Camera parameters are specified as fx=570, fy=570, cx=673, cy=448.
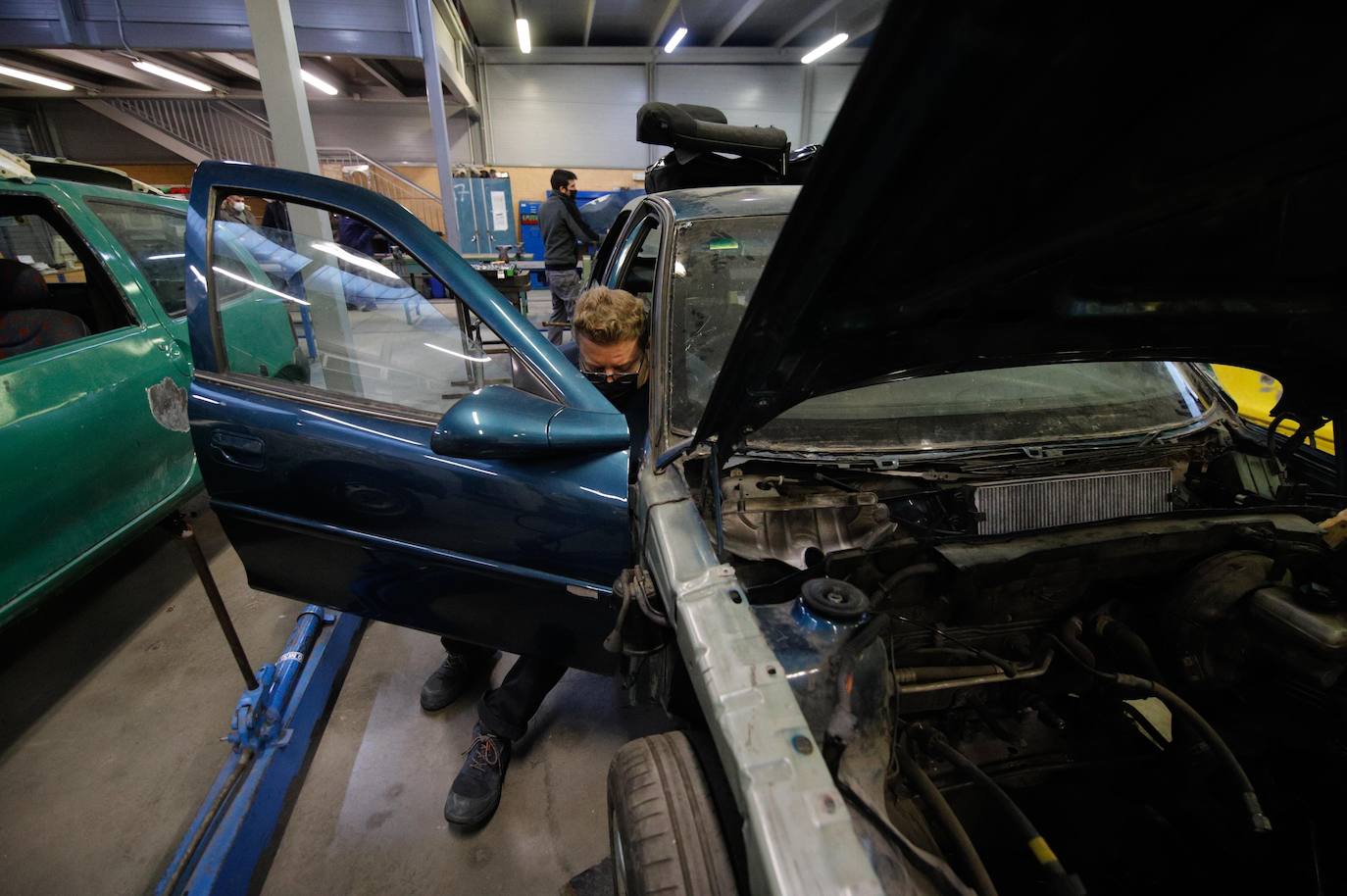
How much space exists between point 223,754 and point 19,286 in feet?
6.84

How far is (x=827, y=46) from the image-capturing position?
11.1 metres

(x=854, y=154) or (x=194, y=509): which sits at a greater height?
(x=854, y=154)

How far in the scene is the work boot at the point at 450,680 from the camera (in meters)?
2.04

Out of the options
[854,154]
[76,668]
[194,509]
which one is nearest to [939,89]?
[854,154]

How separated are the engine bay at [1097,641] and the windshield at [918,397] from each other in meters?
0.09

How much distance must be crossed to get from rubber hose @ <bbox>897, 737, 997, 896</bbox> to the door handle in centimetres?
163

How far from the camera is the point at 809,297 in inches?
28.8

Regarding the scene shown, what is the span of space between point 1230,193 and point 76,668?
11.6ft

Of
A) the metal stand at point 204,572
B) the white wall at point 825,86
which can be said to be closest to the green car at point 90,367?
the metal stand at point 204,572

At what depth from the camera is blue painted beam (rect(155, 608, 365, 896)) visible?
4.36 feet

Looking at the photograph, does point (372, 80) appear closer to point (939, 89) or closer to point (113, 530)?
point (113, 530)

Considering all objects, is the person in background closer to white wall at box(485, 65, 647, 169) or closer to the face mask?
the face mask

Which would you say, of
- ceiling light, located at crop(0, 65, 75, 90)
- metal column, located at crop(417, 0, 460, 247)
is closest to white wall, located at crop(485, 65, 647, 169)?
metal column, located at crop(417, 0, 460, 247)

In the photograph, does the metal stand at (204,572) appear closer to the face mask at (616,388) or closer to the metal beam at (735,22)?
the face mask at (616,388)
